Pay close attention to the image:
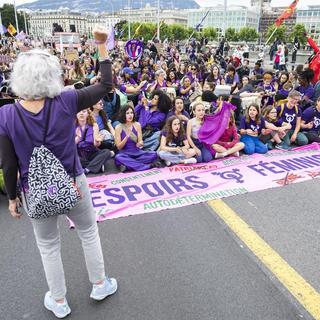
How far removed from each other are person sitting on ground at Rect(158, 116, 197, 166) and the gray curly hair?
395 cm

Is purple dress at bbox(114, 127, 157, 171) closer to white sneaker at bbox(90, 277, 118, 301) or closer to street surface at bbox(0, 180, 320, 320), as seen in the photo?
street surface at bbox(0, 180, 320, 320)

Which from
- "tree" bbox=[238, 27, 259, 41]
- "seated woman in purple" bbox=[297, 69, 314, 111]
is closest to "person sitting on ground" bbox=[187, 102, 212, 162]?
"seated woman in purple" bbox=[297, 69, 314, 111]

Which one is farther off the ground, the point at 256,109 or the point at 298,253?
the point at 256,109

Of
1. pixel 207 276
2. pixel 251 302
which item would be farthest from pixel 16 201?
pixel 251 302

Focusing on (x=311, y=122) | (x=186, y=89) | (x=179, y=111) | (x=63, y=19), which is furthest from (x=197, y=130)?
(x=63, y=19)

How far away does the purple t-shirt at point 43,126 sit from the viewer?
6.68ft

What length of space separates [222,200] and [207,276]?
64.8 inches

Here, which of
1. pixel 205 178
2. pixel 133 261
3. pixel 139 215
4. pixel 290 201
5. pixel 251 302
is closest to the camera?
pixel 251 302

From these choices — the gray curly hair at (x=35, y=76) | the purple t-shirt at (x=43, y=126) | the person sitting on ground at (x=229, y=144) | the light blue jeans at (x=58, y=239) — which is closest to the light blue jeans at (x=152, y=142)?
the person sitting on ground at (x=229, y=144)

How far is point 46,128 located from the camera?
206 cm

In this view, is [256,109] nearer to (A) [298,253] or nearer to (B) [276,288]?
(A) [298,253]

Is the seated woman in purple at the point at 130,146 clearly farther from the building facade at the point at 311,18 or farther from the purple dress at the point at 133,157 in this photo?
the building facade at the point at 311,18

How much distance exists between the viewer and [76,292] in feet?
9.20

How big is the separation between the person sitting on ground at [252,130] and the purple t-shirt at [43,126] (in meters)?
4.85
